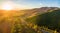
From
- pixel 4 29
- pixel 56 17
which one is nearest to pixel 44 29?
pixel 56 17

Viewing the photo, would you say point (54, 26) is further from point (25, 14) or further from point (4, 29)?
point (4, 29)

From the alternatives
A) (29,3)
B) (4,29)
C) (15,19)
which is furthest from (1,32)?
(29,3)

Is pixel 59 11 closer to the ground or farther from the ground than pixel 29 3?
closer to the ground

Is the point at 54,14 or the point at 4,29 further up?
the point at 54,14

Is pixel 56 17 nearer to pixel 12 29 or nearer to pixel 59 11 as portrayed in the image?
pixel 59 11

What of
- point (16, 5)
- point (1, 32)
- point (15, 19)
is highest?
point (16, 5)

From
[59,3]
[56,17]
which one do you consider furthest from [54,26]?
[59,3]

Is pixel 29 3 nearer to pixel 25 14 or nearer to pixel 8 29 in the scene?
pixel 25 14
